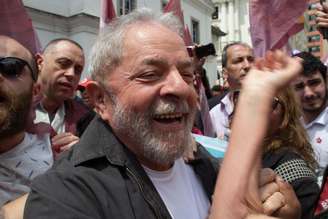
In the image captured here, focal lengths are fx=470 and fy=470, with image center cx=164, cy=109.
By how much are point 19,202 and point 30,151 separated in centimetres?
39

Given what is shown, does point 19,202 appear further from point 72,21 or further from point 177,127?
point 72,21

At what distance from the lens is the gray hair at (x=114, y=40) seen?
158 centimetres

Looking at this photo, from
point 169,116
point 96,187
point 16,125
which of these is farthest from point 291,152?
point 16,125

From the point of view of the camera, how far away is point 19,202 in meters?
1.57

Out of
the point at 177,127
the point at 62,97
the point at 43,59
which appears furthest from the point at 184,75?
the point at 43,59

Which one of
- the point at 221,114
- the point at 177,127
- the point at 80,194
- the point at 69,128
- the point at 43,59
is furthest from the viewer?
the point at 221,114

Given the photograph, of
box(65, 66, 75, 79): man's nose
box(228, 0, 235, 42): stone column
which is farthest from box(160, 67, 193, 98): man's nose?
box(228, 0, 235, 42): stone column

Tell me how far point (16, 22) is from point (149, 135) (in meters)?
1.46

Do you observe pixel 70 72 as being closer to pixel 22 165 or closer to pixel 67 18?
pixel 22 165

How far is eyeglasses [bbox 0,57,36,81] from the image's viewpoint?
72.2 inches

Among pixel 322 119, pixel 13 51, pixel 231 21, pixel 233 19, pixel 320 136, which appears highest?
pixel 233 19

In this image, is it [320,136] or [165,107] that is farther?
[320,136]

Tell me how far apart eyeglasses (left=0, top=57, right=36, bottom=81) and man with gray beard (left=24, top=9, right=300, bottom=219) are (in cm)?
37

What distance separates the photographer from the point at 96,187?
140 cm
